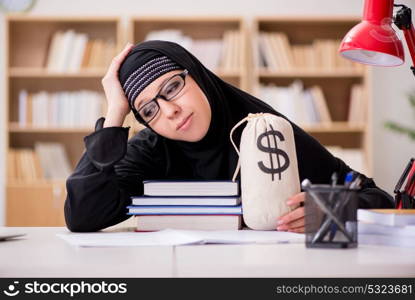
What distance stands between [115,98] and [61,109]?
120 inches

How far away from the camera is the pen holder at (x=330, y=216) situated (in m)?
1.05

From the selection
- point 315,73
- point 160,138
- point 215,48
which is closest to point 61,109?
point 215,48

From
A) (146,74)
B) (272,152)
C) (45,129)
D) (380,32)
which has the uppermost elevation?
(380,32)

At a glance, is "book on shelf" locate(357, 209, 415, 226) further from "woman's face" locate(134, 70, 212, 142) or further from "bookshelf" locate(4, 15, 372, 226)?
"bookshelf" locate(4, 15, 372, 226)

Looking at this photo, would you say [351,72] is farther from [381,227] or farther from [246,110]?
[381,227]

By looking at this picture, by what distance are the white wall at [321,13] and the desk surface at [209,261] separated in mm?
4022

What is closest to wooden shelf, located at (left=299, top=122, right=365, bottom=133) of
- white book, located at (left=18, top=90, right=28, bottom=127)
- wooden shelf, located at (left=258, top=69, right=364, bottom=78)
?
wooden shelf, located at (left=258, top=69, right=364, bottom=78)

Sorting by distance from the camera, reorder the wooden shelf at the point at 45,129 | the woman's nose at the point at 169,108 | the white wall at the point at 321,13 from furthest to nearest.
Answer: the white wall at the point at 321,13 → the wooden shelf at the point at 45,129 → the woman's nose at the point at 169,108

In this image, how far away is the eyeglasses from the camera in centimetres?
160


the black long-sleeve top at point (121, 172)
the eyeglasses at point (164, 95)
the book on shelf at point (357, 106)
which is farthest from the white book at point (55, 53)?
the eyeglasses at point (164, 95)

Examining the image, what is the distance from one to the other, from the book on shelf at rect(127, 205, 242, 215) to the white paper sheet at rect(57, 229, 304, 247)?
0.06 metres

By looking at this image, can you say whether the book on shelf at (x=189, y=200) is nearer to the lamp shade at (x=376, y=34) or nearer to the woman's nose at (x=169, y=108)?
the woman's nose at (x=169, y=108)

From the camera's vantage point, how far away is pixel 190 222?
1412 mm

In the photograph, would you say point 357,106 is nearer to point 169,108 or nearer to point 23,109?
point 23,109
